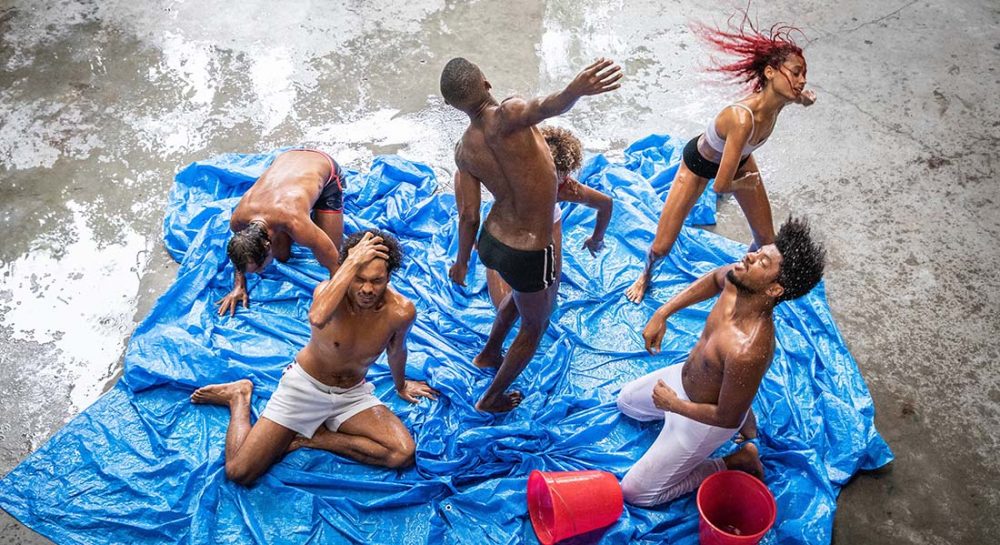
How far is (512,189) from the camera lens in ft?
11.1

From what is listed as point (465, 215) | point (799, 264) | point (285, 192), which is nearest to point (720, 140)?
point (799, 264)

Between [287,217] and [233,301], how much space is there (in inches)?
27.2

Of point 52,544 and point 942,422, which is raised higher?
point 52,544

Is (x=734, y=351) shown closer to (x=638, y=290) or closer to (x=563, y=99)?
(x=563, y=99)

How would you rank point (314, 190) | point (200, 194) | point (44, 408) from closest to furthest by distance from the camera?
point (44, 408)
point (314, 190)
point (200, 194)

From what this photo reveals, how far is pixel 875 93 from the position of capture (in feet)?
21.1

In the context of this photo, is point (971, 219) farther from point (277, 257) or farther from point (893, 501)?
point (277, 257)

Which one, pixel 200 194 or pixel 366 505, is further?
pixel 200 194

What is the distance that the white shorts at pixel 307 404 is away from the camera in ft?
12.0

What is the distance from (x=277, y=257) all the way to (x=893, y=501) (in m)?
3.92

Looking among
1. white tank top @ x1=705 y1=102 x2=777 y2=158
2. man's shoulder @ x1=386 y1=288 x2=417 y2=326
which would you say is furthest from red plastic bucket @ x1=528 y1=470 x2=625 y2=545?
white tank top @ x1=705 y1=102 x2=777 y2=158

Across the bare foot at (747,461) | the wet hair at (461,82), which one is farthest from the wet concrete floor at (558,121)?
the wet hair at (461,82)

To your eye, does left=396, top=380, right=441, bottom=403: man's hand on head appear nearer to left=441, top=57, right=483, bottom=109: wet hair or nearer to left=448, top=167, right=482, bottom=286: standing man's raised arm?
left=448, top=167, right=482, bottom=286: standing man's raised arm

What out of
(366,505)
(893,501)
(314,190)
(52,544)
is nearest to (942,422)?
(893,501)
